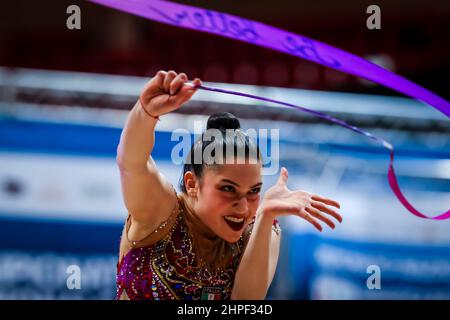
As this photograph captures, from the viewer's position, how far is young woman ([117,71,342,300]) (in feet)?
6.09

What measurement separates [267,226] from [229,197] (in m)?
0.15

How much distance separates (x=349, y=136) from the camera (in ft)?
12.6

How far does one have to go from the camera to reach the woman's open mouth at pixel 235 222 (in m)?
1.94

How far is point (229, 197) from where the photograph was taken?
6.31ft

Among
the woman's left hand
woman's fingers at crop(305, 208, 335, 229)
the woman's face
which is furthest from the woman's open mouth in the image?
woman's fingers at crop(305, 208, 335, 229)

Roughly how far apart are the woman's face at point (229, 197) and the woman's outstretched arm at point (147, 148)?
114 millimetres

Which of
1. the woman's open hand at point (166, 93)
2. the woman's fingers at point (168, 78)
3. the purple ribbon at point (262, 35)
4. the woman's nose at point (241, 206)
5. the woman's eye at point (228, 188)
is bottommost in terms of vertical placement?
the woman's nose at point (241, 206)

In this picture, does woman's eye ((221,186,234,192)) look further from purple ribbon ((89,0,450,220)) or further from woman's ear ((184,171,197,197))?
purple ribbon ((89,0,450,220))

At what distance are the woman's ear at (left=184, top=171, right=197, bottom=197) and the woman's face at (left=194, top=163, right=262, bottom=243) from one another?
0.07 ft

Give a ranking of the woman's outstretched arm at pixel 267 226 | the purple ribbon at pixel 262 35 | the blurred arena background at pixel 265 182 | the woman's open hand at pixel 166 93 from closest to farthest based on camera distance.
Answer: the woman's open hand at pixel 166 93 → the woman's outstretched arm at pixel 267 226 → the purple ribbon at pixel 262 35 → the blurred arena background at pixel 265 182

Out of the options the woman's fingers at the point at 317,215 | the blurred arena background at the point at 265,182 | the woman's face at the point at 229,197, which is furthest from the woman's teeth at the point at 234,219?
the blurred arena background at the point at 265,182

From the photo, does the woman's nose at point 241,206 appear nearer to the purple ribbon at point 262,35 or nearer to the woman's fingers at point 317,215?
the woman's fingers at point 317,215

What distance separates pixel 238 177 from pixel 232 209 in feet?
0.30

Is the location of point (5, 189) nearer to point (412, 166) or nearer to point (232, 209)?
point (232, 209)
